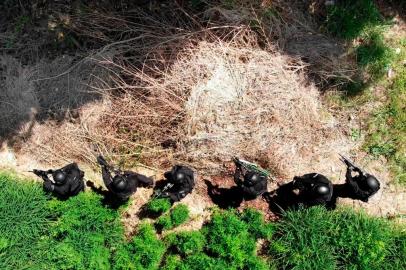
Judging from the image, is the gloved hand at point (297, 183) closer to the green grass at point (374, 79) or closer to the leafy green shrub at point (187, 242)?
the green grass at point (374, 79)

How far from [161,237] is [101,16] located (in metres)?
3.32

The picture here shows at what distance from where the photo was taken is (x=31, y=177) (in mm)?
6473

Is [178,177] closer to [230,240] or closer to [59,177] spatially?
[230,240]

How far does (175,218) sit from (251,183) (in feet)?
3.89

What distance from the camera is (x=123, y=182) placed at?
5.78 m

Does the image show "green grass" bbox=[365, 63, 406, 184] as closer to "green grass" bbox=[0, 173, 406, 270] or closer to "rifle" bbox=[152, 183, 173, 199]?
"green grass" bbox=[0, 173, 406, 270]

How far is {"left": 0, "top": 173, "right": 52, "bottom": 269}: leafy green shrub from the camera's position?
6.11m

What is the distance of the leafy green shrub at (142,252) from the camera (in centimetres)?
596

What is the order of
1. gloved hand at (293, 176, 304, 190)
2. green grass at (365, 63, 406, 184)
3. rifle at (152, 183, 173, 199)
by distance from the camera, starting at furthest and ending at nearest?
green grass at (365, 63, 406, 184), gloved hand at (293, 176, 304, 190), rifle at (152, 183, 173, 199)

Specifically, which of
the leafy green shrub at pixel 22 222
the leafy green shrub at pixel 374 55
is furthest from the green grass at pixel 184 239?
the leafy green shrub at pixel 374 55

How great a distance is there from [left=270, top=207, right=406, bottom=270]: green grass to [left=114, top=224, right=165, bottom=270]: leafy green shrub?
63.5 inches

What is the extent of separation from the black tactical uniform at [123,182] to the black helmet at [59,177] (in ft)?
1.69

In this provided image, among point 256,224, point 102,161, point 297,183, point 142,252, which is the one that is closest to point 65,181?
point 102,161

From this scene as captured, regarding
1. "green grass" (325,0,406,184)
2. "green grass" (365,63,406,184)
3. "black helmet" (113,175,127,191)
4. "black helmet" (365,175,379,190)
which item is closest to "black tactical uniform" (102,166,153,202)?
"black helmet" (113,175,127,191)
